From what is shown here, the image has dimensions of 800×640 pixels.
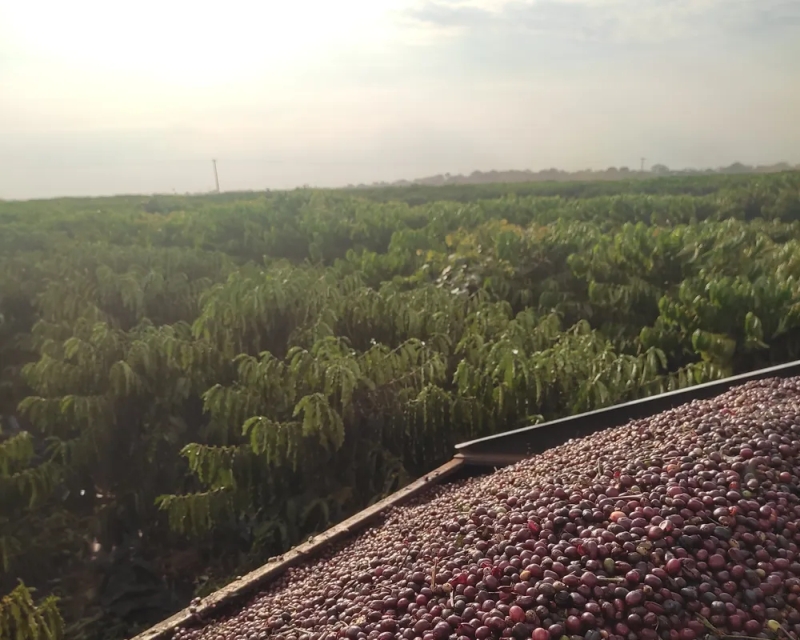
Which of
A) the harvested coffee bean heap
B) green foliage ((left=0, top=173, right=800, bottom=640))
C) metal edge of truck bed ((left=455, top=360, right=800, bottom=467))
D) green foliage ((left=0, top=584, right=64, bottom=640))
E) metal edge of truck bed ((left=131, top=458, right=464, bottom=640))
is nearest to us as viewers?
the harvested coffee bean heap

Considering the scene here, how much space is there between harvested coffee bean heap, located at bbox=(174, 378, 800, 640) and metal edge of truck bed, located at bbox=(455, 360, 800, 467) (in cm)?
42

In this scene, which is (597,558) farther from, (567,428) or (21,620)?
(21,620)

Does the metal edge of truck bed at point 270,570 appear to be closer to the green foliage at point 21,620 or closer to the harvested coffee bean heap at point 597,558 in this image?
the harvested coffee bean heap at point 597,558

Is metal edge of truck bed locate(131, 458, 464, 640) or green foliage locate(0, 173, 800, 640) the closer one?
metal edge of truck bed locate(131, 458, 464, 640)

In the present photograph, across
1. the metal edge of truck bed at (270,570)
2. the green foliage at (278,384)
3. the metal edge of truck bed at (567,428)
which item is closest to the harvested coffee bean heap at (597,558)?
the metal edge of truck bed at (270,570)

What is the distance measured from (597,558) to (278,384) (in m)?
2.79

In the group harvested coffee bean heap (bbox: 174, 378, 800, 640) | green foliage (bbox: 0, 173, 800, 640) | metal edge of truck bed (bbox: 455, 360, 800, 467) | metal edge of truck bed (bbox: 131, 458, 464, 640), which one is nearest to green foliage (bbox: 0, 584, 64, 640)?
green foliage (bbox: 0, 173, 800, 640)

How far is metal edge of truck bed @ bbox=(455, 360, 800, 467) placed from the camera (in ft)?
9.27

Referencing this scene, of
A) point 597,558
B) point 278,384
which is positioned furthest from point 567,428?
point 278,384

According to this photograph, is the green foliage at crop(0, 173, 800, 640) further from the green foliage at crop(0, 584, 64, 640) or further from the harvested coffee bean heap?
the harvested coffee bean heap

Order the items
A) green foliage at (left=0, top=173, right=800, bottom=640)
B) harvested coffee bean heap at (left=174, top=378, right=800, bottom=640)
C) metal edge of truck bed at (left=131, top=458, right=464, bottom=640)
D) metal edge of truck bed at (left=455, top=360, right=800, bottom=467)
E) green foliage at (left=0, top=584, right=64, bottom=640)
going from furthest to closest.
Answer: green foliage at (left=0, top=173, right=800, bottom=640) → metal edge of truck bed at (left=455, top=360, right=800, bottom=467) → green foliage at (left=0, top=584, right=64, bottom=640) → metal edge of truck bed at (left=131, top=458, right=464, bottom=640) → harvested coffee bean heap at (left=174, top=378, right=800, bottom=640)

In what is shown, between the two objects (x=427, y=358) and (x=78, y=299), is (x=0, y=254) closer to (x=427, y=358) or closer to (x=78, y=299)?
(x=78, y=299)

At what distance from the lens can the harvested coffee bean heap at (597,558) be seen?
1.50 metres

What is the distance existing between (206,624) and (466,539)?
89cm
